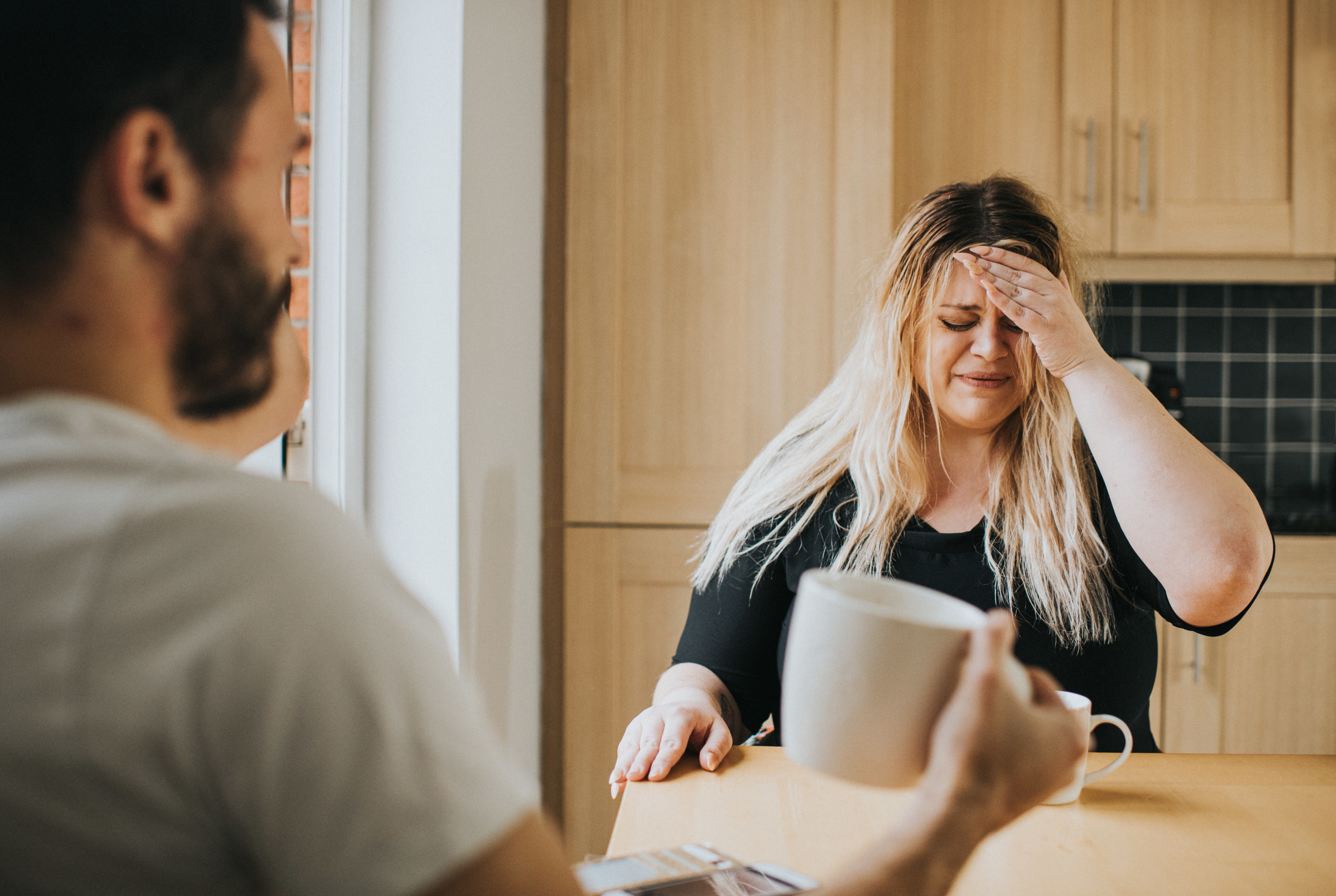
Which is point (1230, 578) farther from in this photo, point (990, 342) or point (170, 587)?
point (170, 587)

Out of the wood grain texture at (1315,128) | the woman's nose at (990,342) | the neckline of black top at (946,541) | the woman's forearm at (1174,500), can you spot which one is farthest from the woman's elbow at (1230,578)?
the wood grain texture at (1315,128)

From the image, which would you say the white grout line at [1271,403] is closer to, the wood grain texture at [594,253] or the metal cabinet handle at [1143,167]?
the metal cabinet handle at [1143,167]

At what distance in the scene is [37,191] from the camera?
1.10 ft

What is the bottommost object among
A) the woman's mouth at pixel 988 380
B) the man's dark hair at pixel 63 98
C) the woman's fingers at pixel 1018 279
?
the woman's mouth at pixel 988 380

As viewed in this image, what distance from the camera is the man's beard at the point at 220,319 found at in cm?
36

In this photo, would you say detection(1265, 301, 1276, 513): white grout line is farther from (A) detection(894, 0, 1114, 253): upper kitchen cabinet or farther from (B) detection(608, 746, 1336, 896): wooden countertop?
(B) detection(608, 746, 1336, 896): wooden countertop

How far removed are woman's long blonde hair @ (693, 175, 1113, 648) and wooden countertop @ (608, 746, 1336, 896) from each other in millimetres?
289

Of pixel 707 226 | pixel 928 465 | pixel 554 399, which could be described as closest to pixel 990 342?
pixel 928 465

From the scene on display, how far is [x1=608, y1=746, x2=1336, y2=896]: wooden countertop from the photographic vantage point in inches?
25.3

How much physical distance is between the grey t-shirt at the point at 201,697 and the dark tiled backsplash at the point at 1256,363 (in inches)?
99.4

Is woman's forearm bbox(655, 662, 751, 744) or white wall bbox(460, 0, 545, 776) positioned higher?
white wall bbox(460, 0, 545, 776)

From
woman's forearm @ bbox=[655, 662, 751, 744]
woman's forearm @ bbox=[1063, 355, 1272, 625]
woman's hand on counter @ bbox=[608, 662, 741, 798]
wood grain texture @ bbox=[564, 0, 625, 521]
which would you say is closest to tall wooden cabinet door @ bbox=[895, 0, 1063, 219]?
wood grain texture @ bbox=[564, 0, 625, 521]

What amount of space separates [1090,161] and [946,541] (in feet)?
4.21

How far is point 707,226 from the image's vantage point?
201cm
